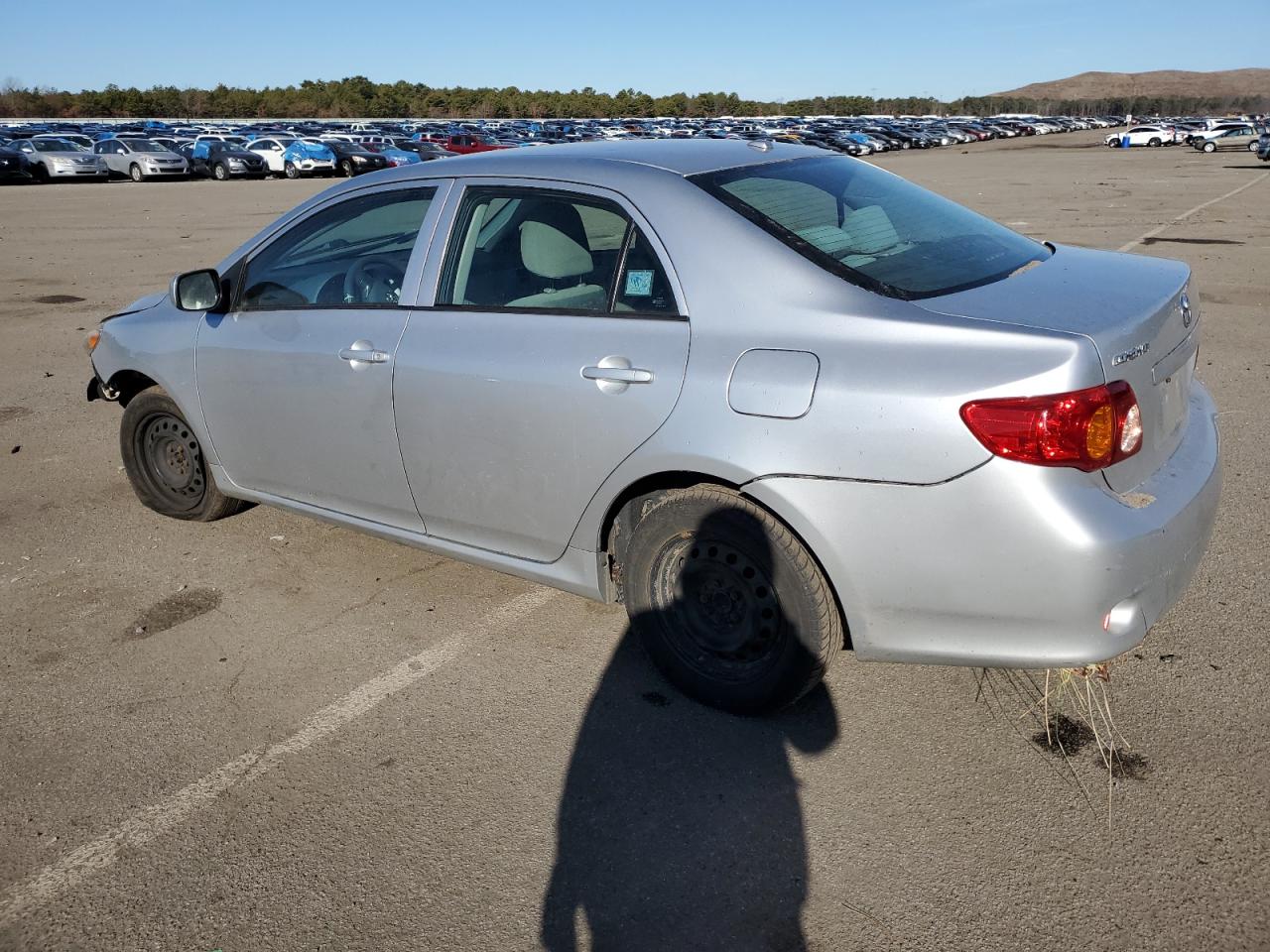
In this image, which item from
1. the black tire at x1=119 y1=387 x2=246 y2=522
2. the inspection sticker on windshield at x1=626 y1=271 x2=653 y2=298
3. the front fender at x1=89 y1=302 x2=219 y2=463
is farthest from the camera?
the black tire at x1=119 y1=387 x2=246 y2=522

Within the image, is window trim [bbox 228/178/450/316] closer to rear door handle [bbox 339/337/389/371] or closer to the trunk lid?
rear door handle [bbox 339/337/389/371]

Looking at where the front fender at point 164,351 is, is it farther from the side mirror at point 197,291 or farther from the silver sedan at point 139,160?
the silver sedan at point 139,160

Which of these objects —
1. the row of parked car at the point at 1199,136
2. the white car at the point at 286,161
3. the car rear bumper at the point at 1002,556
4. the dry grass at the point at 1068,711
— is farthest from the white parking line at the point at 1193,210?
the row of parked car at the point at 1199,136

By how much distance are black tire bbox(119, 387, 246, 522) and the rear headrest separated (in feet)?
6.97

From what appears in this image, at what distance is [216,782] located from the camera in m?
3.18

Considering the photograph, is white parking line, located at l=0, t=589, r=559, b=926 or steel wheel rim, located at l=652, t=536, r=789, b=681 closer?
white parking line, located at l=0, t=589, r=559, b=926

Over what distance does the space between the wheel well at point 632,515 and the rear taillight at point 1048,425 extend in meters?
0.62

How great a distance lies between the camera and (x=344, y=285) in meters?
4.29

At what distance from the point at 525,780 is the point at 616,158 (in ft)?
6.94

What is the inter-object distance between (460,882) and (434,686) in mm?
1040

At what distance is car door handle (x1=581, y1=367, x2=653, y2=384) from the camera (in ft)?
10.4

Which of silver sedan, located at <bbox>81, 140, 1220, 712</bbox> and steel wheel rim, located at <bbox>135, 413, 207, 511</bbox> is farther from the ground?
silver sedan, located at <bbox>81, 140, 1220, 712</bbox>

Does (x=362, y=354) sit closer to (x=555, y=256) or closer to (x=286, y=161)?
(x=555, y=256)

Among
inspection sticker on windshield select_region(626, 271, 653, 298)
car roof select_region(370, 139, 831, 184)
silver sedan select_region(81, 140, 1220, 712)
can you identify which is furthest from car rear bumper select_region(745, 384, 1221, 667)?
car roof select_region(370, 139, 831, 184)
